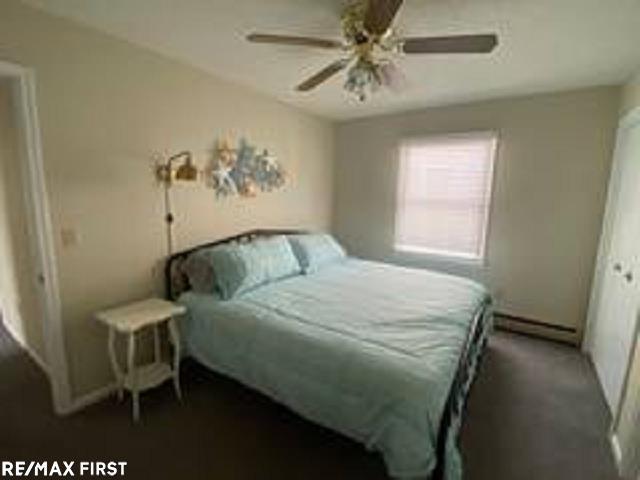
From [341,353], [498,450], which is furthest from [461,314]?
[341,353]

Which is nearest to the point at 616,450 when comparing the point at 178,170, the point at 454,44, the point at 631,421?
the point at 631,421

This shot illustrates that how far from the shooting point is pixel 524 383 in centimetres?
274

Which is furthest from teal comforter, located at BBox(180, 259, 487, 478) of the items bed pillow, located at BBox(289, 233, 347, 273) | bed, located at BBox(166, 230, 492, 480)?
bed pillow, located at BBox(289, 233, 347, 273)

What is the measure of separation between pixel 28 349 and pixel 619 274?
4792mm

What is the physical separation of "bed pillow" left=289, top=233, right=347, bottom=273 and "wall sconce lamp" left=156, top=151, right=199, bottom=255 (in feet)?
3.62

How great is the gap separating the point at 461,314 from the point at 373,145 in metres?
2.61

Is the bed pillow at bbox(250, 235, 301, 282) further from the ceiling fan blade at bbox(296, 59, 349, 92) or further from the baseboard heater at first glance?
the baseboard heater

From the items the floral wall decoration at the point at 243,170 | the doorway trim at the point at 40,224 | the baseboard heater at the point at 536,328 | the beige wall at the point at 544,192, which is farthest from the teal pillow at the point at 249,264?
the baseboard heater at the point at 536,328

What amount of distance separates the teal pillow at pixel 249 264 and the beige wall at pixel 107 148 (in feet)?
1.39

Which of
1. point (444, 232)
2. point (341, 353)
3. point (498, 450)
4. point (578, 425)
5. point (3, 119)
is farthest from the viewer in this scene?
point (444, 232)

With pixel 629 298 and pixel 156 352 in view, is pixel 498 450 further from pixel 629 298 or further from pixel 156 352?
pixel 156 352

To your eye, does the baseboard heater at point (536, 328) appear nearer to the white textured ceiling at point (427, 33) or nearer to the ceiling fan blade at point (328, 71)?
the white textured ceiling at point (427, 33)

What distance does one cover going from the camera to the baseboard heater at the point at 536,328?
11.1ft

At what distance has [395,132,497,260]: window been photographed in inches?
145
